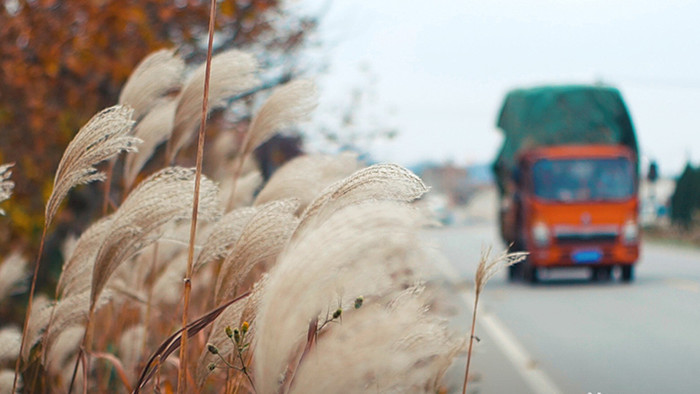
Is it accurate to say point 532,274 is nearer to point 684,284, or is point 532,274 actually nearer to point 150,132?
point 684,284

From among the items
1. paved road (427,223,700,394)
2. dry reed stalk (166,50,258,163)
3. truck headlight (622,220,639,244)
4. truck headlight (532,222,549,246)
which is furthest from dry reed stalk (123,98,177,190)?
truck headlight (622,220,639,244)

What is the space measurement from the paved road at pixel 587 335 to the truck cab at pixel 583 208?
1.91ft

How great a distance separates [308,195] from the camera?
11.0 feet

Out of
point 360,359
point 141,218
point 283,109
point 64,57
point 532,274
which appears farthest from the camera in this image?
point 532,274

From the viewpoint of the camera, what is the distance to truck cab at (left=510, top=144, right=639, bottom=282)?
17078mm

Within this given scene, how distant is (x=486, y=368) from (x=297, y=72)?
433 cm

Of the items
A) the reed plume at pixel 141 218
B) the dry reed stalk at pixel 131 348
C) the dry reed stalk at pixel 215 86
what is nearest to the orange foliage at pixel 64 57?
the dry reed stalk at pixel 131 348

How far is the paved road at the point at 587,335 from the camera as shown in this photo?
795cm

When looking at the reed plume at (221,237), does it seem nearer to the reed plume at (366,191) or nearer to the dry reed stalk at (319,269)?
the reed plume at (366,191)

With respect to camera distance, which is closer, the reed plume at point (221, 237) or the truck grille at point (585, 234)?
the reed plume at point (221, 237)

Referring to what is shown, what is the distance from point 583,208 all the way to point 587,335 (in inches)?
265

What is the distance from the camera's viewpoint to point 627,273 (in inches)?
699

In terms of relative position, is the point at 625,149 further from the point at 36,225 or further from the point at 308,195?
the point at 308,195

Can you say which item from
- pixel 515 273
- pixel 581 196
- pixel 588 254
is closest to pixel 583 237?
pixel 588 254
